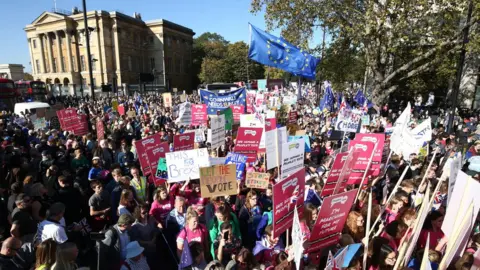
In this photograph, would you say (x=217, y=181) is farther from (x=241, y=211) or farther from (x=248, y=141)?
(x=248, y=141)

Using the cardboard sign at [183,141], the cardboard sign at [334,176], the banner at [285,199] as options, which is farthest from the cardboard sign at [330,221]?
the cardboard sign at [183,141]

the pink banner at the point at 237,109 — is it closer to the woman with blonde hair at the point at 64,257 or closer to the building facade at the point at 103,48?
the woman with blonde hair at the point at 64,257

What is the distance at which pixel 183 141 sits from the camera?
7.27 metres

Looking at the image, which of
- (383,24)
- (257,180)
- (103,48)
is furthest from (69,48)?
(257,180)

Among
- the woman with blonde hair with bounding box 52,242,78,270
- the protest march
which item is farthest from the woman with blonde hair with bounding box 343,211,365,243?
the woman with blonde hair with bounding box 52,242,78,270

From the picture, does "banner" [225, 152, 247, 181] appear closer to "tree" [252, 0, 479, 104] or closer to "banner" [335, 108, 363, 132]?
"banner" [335, 108, 363, 132]

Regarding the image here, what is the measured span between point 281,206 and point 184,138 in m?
4.03

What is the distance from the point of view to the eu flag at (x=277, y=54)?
376 inches

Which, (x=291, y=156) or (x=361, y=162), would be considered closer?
(x=291, y=156)

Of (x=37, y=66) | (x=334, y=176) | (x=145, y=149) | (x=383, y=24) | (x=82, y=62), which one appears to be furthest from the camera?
(x=37, y=66)

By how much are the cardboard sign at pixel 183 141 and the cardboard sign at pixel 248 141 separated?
1066 mm

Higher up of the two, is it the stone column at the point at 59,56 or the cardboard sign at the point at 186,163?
the stone column at the point at 59,56

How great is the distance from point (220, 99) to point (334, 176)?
305 inches

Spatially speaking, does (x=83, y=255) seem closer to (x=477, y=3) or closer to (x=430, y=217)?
(x=430, y=217)
